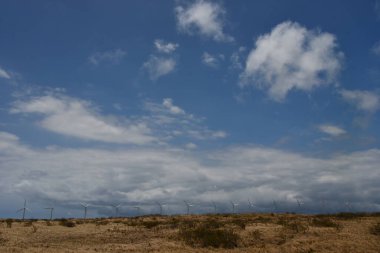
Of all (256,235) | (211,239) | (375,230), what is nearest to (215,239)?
(211,239)

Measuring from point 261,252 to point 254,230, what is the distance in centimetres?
1170

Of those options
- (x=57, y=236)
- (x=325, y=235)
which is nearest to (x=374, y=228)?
(x=325, y=235)

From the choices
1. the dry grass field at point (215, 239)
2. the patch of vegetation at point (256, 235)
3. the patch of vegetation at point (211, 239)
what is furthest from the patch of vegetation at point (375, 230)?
the patch of vegetation at point (211, 239)

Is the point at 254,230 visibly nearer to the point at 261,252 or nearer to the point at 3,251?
the point at 261,252

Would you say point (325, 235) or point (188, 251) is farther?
point (325, 235)

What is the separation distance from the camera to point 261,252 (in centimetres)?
3922

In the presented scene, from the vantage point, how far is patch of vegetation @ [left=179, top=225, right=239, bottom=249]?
1709 inches

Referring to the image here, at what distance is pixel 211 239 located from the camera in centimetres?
4456

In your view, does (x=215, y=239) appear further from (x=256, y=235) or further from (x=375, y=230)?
(x=375, y=230)

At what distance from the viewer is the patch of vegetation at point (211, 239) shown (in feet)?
142

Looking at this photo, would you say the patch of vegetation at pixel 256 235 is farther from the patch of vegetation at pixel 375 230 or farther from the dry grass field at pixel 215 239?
the patch of vegetation at pixel 375 230

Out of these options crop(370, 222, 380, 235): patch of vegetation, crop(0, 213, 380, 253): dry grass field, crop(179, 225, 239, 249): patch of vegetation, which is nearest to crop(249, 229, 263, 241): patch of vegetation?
crop(0, 213, 380, 253): dry grass field

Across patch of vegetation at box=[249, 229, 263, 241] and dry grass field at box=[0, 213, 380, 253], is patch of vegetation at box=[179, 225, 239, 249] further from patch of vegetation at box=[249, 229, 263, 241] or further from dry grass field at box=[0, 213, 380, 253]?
patch of vegetation at box=[249, 229, 263, 241]

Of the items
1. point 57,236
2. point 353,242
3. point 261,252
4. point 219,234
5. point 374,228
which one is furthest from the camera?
point 57,236
